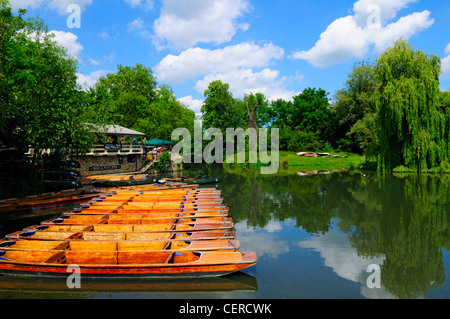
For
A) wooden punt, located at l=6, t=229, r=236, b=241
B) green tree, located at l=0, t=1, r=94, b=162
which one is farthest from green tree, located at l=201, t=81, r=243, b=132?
wooden punt, located at l=6, t=229, r=236, b=241

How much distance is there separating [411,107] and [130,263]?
2691 centimetres

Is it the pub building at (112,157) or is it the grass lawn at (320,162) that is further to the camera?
the grass lawn at (320,162)

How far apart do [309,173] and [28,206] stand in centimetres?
2556

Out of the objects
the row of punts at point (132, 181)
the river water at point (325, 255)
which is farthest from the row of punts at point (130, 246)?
the row of punts at point (132, 181)

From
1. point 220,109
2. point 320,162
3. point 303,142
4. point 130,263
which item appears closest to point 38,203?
point 130,263

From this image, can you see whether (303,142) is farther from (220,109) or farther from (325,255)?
(325,255)

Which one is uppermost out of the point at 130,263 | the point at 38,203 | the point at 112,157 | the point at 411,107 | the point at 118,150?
the point at 411,107

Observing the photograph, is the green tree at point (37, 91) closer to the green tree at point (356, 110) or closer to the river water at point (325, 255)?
the river water at point (325, 255)

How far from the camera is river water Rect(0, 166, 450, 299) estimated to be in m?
6.38

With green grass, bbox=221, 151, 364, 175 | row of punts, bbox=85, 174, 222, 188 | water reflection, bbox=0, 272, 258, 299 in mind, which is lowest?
water reflection, bbox=0, 272, 258, 299

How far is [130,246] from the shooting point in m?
7.46

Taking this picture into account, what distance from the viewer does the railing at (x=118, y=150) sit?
2420 cm

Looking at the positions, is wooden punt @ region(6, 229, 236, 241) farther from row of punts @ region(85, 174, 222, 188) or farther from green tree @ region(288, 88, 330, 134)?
green tree @ region(288, 88, 330, 134)

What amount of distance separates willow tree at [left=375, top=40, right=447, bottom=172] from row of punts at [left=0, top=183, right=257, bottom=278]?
73.8 feet
